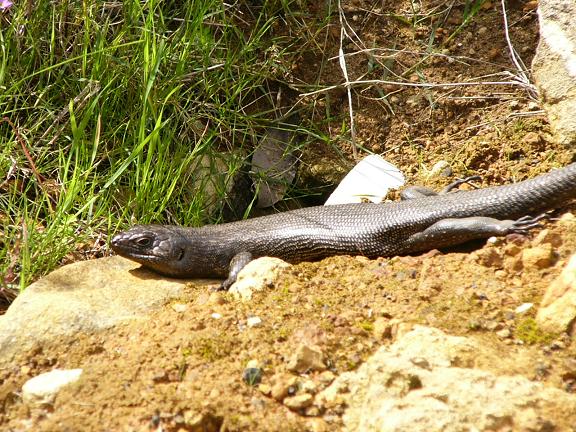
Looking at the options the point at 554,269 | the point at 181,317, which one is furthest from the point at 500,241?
the point at 181,317

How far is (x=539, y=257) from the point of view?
392 centimetres

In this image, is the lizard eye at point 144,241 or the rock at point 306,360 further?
the lizard eye at point 144,241

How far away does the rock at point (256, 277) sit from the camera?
4.15 m

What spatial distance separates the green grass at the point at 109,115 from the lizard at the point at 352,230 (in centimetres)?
35

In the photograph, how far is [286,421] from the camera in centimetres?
304

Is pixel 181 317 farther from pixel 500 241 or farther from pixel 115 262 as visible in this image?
pixel 500 241

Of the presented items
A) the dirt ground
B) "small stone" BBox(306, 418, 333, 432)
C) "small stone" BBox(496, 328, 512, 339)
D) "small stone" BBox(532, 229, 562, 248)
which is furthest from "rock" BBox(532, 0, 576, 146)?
"small stone" BBox(306, 418, 333, 432)

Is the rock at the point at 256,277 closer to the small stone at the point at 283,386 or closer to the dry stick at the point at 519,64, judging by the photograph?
the small stone at the point at 283,386

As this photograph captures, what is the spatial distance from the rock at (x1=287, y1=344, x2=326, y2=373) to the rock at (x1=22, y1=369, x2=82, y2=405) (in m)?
0.99

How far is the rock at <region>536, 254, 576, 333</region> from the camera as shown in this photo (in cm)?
332

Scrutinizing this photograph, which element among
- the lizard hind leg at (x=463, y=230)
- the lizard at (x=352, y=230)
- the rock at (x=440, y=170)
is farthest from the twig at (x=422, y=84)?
the lizard hind leg at (x=463, y=230)

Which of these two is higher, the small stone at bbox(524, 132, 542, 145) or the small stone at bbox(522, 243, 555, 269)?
the small stone at bbox(524, 132, 542, 145)

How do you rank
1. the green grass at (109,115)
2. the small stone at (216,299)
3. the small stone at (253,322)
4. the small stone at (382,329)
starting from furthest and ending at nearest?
1. the green grass at (109,115)
2. the small stone at (216,299)
3. the small stone at (253,322)
4. the small stone at (382,329)

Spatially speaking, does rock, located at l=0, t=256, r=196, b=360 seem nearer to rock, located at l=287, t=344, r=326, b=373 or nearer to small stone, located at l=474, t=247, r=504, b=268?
rock, located at l=287, t=344, r=326, b=373
